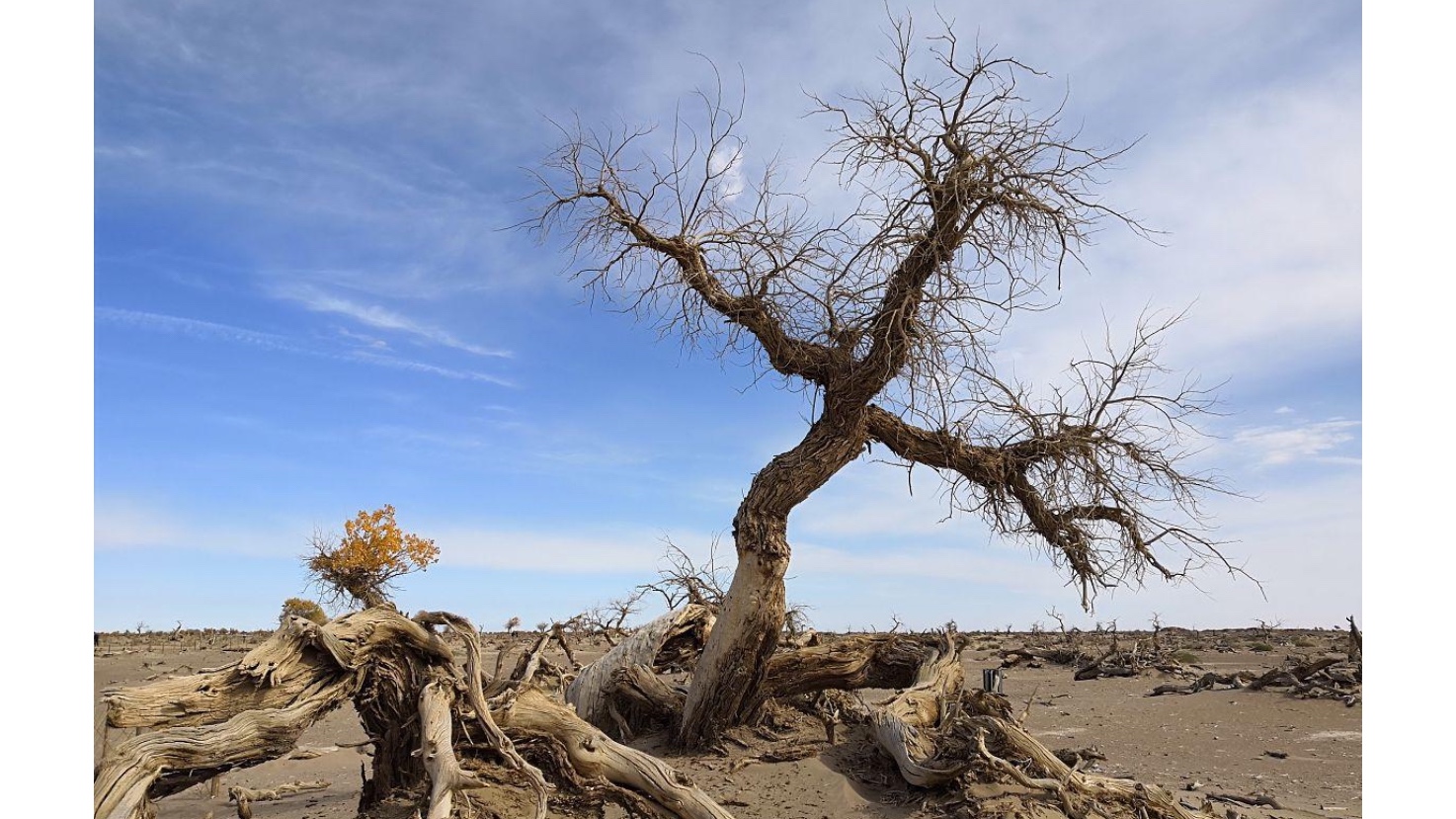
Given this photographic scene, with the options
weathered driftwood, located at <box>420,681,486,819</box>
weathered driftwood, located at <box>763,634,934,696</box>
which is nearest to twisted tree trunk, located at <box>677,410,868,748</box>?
weathered driftwood, located at <box>763,634,934,696</box>

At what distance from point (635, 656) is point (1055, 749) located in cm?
501

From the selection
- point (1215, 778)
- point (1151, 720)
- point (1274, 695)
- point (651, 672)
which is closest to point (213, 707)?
point (651, 672)

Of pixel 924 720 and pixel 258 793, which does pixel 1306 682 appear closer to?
pixel 924 720

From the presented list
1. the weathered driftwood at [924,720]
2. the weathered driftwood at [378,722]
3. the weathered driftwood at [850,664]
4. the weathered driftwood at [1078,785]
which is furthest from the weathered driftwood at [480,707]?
the weathered driftwood at [850,664]

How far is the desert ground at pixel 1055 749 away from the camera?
26.2 ft

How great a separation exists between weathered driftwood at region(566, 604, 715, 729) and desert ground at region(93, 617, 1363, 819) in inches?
37.5

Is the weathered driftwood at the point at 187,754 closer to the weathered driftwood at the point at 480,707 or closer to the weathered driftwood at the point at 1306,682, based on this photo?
the weathered driftwood at the point at 480,707

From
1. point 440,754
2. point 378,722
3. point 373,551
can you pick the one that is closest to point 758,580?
point 378,722

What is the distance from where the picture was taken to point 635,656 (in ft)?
37.7

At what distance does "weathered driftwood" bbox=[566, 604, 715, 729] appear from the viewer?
1123 cm

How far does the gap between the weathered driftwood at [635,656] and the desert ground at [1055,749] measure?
0.95 meters

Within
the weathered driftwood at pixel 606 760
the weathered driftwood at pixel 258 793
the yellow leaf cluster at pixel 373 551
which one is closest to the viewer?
the weathered driftwood at pixel 606 760

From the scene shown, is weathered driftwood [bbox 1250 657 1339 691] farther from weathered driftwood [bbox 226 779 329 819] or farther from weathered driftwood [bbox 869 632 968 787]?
weathered driftwood [bbox 226 779 329 819]
